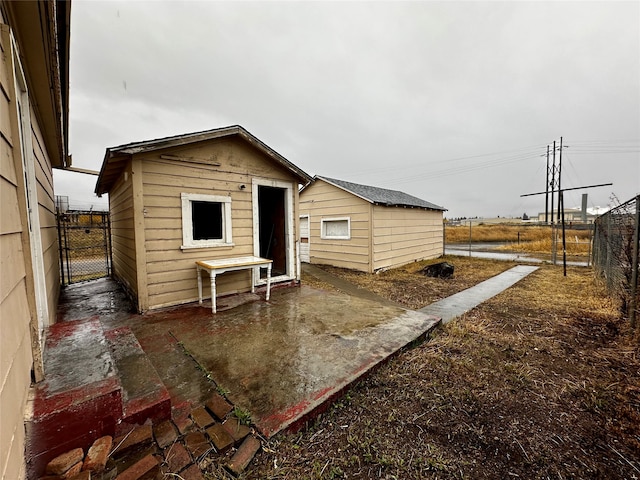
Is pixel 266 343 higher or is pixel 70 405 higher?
pixel 70 405

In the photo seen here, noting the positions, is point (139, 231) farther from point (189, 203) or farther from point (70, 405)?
point (70, 405)

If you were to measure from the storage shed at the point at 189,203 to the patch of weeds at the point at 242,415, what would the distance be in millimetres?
3053

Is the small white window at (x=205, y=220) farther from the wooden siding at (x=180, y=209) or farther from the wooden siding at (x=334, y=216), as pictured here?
the wooden siding at (x=334, y=216)

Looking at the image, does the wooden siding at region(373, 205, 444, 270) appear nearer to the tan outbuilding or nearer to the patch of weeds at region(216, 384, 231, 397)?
the patch of weeds at region(216, 384, 231, 397)

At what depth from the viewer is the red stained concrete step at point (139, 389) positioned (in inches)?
64.9

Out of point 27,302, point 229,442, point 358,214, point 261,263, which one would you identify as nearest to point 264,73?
point 358,214

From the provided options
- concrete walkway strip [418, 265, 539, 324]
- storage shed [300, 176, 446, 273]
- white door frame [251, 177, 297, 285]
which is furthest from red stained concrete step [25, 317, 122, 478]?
storage shed [300, 176, 446, 273]

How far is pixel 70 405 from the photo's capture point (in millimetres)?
1382

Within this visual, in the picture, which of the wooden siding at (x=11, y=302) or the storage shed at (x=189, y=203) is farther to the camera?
the storage shed at (x=189, y=203)

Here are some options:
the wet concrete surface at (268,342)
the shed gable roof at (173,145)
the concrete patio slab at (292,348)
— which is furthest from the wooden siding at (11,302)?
the shed gable roof at (173,145)

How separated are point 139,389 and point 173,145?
3596mm

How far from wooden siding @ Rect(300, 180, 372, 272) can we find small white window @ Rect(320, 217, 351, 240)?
0.44 feet

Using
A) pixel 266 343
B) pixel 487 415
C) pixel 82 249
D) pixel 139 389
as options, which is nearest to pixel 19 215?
→ pixel 139 389

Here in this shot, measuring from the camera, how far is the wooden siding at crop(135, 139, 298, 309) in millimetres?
3988
